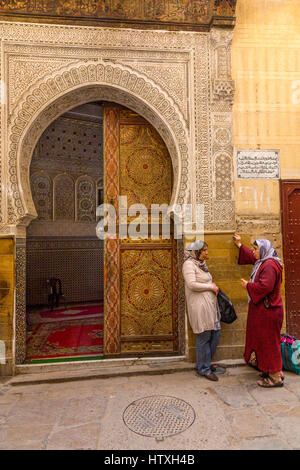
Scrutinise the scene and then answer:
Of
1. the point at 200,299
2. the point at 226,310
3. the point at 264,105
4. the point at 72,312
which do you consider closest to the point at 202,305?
the point at 200,299

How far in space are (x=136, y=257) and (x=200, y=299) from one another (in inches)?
37.2

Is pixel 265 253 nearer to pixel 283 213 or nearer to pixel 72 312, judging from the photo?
pixel 283 213

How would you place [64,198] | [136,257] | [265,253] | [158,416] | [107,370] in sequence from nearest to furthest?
[158,416]
[265,253]
[107,370]
[136,257]
[64,198]

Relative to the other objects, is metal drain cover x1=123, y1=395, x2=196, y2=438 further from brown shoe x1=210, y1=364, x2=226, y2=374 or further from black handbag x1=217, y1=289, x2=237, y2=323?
black handbag x1=217, y1=289, x2=237, y2=323

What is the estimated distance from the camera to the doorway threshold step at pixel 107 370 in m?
2.88

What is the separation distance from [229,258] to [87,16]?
9.99 feet

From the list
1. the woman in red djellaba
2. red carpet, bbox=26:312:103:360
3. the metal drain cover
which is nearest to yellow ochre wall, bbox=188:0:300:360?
the woman in red djellaba

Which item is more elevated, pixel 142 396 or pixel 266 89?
pixel 266 89

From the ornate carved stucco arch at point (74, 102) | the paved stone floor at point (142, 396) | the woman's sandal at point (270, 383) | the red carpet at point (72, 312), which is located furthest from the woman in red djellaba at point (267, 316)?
the red carpet at point (72, 312)

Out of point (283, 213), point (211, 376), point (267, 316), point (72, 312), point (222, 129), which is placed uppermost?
point (222, 129)

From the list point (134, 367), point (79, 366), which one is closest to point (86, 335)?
point (79, 366)

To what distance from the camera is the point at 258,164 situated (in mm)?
3336

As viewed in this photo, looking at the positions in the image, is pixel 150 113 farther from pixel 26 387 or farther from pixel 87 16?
pixel 26 387

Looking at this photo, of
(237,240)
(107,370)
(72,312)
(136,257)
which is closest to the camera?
(107,370)
